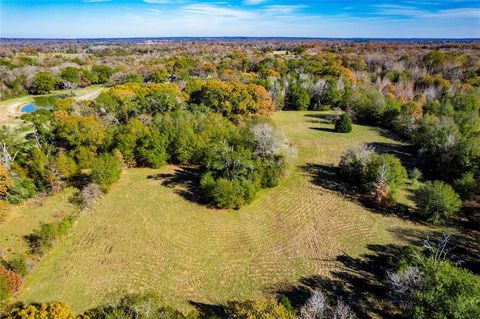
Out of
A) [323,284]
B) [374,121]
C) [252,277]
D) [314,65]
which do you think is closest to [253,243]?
[252,277]

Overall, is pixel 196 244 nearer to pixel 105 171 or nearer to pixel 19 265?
pixel 19 265

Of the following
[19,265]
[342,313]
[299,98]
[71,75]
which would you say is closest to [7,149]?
[19,265]

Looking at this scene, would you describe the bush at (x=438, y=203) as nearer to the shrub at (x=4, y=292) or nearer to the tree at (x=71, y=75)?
the shrub at (x=4, y=292)

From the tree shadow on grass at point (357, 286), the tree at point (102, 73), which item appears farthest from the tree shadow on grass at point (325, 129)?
the tree at point (102, 73)

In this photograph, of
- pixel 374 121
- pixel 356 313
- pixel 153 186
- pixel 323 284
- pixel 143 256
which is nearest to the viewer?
pixel 356 313

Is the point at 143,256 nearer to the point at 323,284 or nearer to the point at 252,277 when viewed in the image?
the point at 252,277

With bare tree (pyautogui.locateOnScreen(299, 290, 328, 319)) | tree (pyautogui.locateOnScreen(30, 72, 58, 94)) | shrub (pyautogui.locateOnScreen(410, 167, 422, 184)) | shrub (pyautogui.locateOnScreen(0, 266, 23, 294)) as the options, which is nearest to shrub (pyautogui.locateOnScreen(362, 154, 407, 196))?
shrub (pyautogui.locateOnScreen(410, 167, 422, 184))
